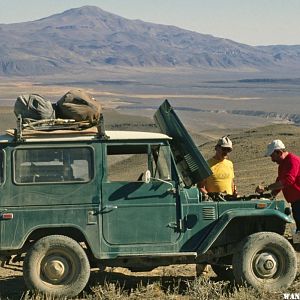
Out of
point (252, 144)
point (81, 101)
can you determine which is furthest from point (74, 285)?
point (252, 144)

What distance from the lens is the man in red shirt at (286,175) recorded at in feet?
30.8

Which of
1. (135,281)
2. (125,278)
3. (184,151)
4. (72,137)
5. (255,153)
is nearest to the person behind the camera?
(72,137)

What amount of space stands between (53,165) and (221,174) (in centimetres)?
193

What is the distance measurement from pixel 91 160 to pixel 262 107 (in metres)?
68.1

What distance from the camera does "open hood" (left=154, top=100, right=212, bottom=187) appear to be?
880 cm

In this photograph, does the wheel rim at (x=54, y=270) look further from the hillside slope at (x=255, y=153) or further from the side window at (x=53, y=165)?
the hillside slope at (x=255, y=153)

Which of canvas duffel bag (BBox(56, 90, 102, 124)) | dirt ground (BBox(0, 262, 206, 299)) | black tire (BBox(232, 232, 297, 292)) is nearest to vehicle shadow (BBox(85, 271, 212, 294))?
dirt ground (BBox(0, 262, 206, 299))

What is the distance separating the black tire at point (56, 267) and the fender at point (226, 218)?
1.18 metres

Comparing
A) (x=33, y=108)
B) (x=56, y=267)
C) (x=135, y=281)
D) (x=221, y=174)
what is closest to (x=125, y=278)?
(x=135, y=281)

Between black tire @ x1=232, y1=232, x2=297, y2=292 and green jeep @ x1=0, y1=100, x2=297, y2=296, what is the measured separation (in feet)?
0.03

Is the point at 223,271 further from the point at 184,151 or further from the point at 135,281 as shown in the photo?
the point at 184,151

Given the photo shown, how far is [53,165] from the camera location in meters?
Result: 8.73

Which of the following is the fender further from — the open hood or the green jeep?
the open hood

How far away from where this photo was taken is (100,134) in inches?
347
